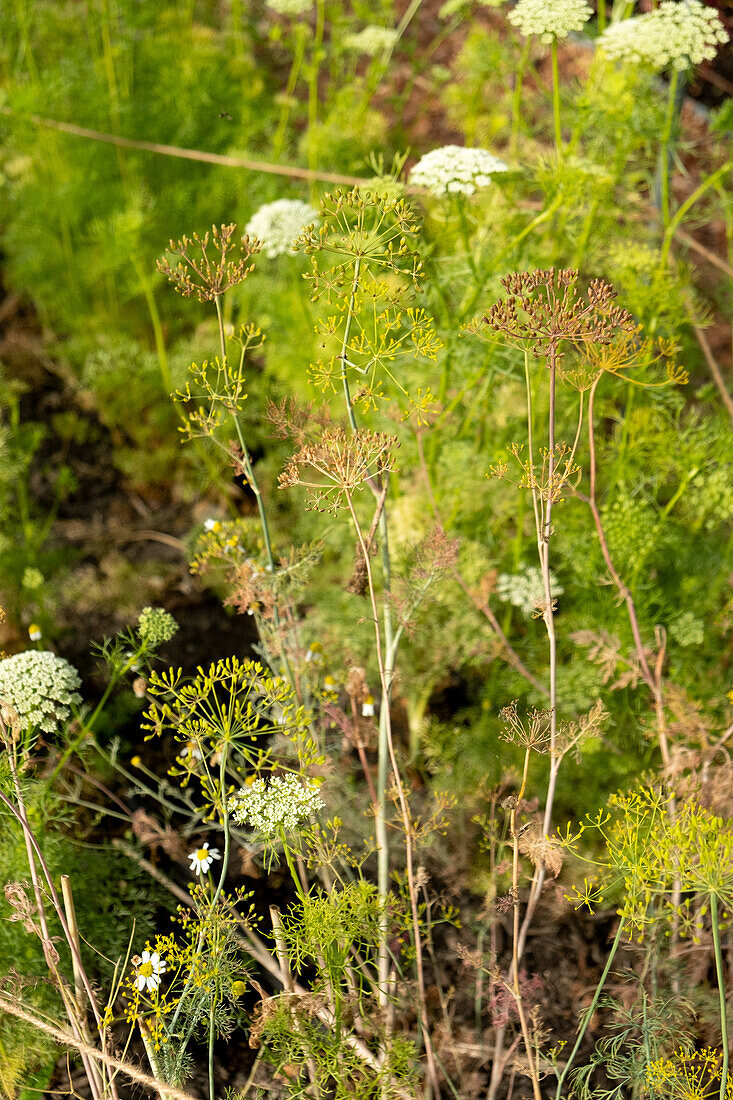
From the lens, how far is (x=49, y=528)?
10.6 feet

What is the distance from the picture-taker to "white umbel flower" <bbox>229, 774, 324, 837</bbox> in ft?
4.63

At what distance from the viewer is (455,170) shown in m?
2.07

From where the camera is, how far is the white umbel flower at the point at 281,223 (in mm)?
2553

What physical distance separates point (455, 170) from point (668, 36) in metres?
0.71

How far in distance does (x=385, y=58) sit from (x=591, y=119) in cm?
141

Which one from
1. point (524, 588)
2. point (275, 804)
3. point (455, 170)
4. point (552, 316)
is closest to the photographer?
point (552, 316)

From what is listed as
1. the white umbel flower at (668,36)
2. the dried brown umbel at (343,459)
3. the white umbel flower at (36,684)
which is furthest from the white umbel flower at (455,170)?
the white umbel flower at (36,684)

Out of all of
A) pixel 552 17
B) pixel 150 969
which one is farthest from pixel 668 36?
pixel 150 969

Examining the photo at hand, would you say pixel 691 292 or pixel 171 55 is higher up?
pixel 171 55

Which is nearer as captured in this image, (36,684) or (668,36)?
(36,684)

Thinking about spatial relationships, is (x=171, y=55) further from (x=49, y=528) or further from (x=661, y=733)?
(x=661, y=733)

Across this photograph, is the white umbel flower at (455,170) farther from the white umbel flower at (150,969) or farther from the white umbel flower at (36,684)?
the white umbel flower at (150,969)

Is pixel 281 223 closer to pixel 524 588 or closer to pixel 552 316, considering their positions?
pixel 524 588

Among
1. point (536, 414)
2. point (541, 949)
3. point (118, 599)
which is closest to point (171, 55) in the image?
point (118, 599)
